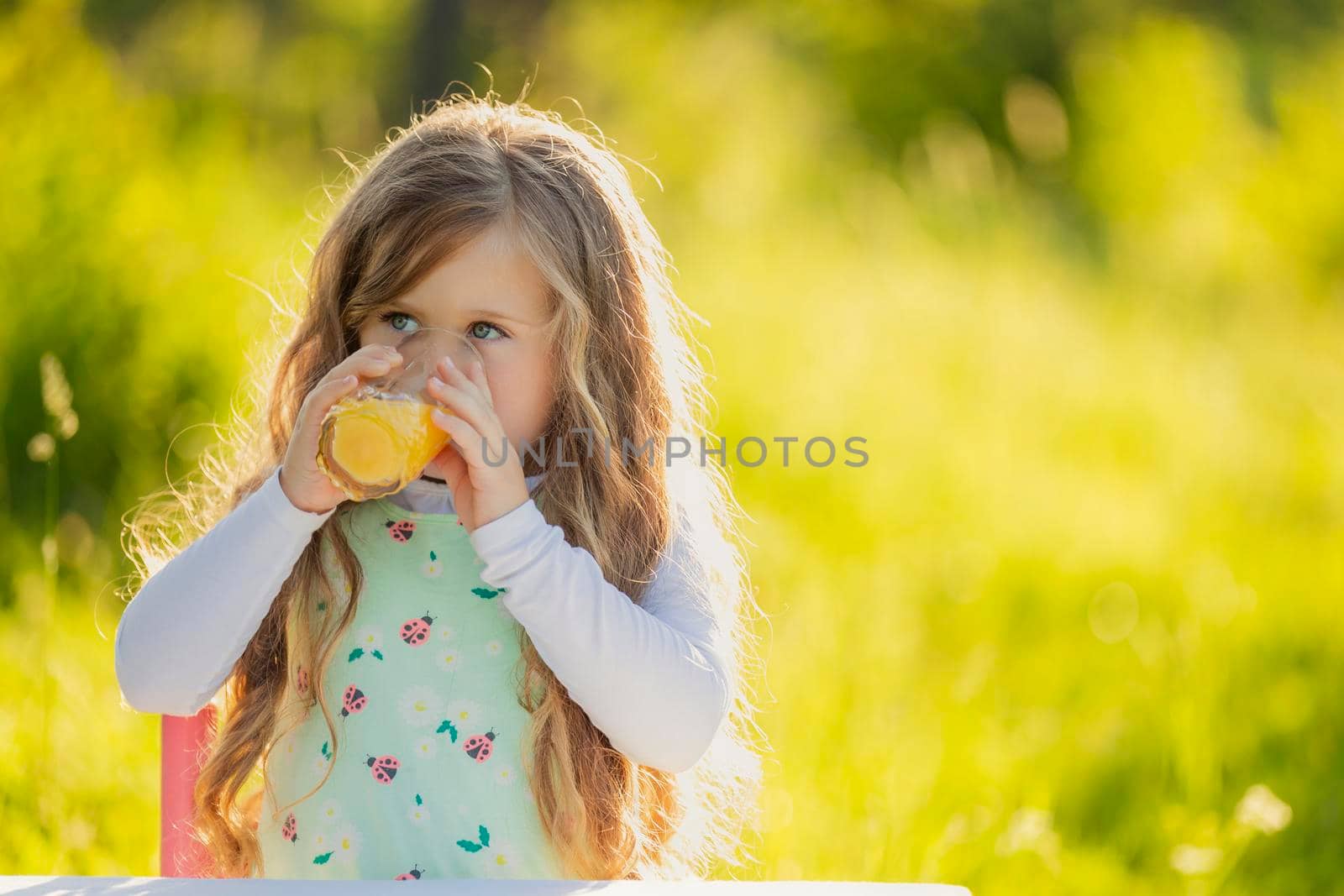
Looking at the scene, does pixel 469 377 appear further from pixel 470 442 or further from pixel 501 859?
pixel 501 859

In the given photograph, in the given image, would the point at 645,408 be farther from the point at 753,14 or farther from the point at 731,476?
the point at 753,14

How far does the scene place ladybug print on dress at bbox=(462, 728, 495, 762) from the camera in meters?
1.52

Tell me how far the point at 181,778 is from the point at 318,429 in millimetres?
532

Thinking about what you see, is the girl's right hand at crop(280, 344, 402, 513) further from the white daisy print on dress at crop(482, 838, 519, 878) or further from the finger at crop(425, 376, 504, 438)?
the white daisy print on dress at crop(482, 838, 519, 878)

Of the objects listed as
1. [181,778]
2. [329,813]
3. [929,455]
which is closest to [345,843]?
[329,813]

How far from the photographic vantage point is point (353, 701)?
1535 millimetres

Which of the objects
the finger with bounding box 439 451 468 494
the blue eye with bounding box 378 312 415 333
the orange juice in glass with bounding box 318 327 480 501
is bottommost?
the finger with bounding box 439 451 468 494

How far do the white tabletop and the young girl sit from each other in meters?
0.33

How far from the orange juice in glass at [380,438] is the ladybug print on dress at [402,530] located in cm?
16

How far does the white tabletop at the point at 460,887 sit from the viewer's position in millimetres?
1071

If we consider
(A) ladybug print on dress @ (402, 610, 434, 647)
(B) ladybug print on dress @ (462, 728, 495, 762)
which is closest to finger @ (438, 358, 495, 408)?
(A) ladybug print on dress @ (402, 610, 434, 647)

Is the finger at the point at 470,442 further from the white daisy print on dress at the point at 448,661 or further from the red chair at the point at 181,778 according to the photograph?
the red chair at the point at 181,778

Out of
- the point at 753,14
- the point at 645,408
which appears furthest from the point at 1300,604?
the point at 753,14

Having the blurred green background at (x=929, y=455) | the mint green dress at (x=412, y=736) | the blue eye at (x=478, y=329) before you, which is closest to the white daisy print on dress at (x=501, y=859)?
the mint green dress at (x=412, y=736)
